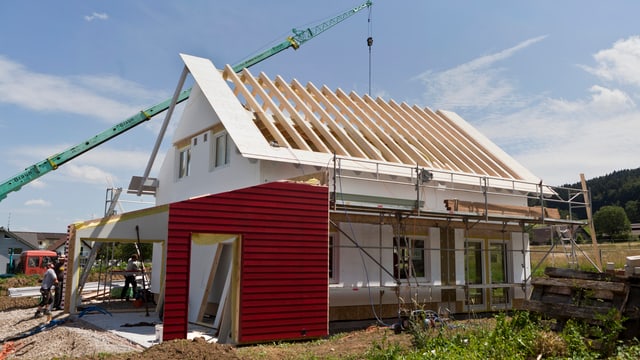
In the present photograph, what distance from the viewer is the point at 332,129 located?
48.1 ft

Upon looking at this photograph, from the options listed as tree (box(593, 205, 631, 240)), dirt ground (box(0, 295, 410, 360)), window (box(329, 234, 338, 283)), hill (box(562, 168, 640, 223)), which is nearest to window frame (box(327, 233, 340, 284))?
window (box(329, 234, 338, 283))

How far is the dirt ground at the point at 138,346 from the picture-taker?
23.8 feet

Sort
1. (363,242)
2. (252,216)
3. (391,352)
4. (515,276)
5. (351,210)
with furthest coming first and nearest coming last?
(515,276) < (363,242) < (351,210) < (252,216) < (391,352)

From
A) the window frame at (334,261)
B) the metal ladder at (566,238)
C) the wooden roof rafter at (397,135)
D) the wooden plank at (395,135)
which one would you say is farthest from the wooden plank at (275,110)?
the metal ladder at (566,238)

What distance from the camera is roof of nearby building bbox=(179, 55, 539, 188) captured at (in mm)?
12477

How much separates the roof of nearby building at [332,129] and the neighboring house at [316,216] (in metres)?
0.06

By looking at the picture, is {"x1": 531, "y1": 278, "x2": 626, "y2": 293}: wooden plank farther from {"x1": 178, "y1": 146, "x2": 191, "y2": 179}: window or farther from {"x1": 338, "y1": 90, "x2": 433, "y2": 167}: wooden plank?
{"x1": 178, "y1": 146, "x2": 191, "y2": 179}: window

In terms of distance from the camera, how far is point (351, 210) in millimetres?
11555

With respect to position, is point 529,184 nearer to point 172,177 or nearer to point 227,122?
point 227,122

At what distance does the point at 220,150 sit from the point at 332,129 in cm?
322

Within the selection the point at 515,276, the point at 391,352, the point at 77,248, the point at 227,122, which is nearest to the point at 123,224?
the point at 77,248

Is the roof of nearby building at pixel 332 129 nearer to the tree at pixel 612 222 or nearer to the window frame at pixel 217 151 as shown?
the window frame at pixel 217 151

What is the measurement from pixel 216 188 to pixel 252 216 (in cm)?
417

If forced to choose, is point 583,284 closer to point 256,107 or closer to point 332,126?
point 332,126
